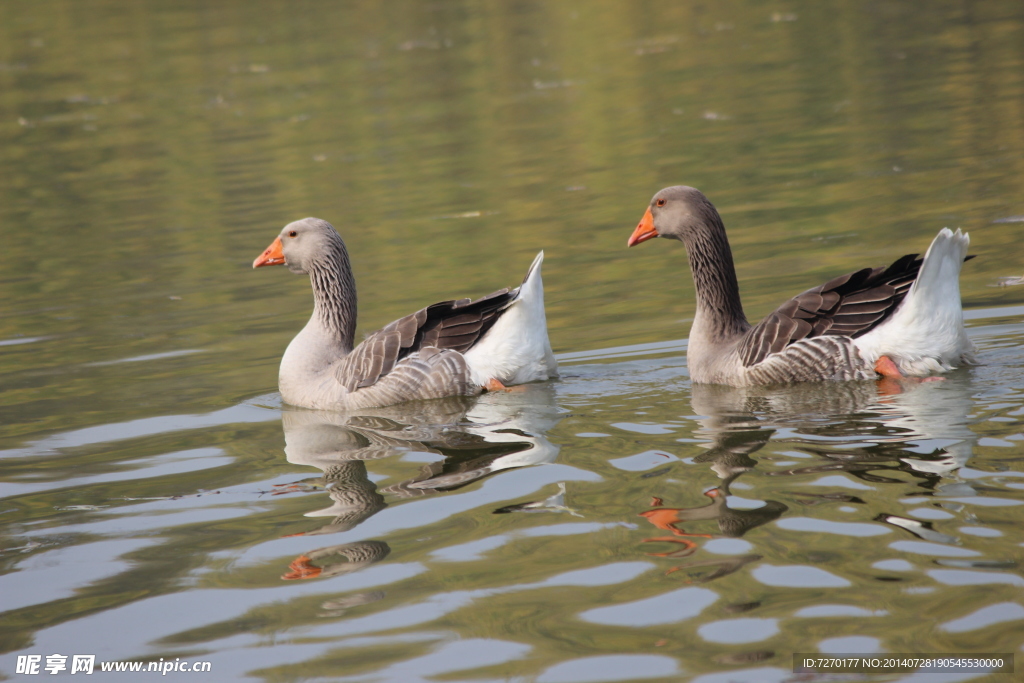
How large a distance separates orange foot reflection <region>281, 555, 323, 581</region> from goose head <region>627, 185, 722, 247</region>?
422 centimetres

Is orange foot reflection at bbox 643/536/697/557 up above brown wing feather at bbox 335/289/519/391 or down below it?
below

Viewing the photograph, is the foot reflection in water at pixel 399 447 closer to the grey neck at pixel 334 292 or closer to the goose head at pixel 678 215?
the grey neck at pixel 334 292

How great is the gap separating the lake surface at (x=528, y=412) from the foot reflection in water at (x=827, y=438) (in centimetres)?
4

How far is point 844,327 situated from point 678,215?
1688 mm

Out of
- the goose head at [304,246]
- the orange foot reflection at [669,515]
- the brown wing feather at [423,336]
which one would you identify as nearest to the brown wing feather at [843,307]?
the brown wing feather at [423,336]

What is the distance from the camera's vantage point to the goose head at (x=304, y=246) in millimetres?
9469

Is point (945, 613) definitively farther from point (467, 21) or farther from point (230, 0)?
point (230, 0)

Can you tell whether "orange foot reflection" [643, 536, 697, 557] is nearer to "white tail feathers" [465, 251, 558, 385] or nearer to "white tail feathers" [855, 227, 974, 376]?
"white tail feathers" [855, 227, 974, 376]

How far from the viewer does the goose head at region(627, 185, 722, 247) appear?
870 centimetres

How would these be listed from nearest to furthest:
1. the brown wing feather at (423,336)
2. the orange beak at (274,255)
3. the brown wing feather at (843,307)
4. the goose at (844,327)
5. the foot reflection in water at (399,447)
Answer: the foot reflection in water at (399,447) → the goose at (844,327) → the brown wing feather at (843,307) → the brown wing feather at (423,336) → the orange beak at (274,255)

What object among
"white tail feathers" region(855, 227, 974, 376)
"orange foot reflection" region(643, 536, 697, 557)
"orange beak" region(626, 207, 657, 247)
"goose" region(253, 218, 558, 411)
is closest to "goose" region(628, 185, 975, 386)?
"white tail feathers" region(855, 227, 974, 376)

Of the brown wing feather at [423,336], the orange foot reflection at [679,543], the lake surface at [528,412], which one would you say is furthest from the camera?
the brown wing feather at [423,336]

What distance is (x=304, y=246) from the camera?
31.3ft

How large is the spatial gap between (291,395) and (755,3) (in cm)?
2895
